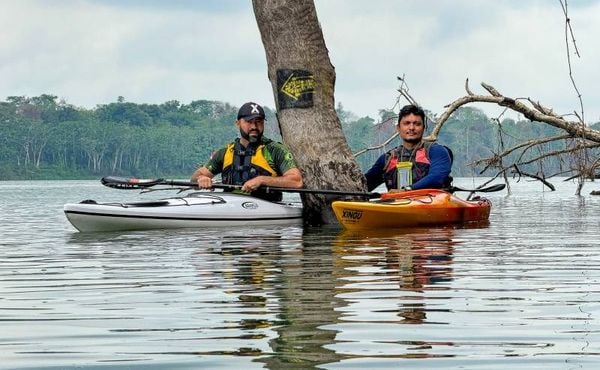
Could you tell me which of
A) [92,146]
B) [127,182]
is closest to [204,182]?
[127,182]

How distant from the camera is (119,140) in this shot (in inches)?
4857

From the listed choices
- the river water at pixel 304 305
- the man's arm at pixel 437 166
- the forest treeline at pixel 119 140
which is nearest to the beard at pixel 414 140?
the man's arm at pixel 437 166

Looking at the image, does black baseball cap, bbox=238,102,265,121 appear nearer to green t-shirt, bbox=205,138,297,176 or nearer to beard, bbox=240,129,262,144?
beard, bbox=240,129,262,144

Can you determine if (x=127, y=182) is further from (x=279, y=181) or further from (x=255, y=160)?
(x=279, y=181)

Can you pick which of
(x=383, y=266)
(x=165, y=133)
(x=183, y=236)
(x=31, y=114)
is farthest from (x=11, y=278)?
(x=31, y=114)

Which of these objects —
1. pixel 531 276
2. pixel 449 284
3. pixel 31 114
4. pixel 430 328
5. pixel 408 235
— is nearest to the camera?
pixel 430 328

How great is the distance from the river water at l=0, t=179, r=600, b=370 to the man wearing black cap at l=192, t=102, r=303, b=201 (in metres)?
2.67

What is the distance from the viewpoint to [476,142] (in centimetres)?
12862

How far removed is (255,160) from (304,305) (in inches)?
314

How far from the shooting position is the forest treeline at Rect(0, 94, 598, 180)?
120 m

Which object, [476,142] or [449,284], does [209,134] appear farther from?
[449,284]

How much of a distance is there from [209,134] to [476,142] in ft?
91.7

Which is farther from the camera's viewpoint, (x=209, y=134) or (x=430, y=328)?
(x=209, y=134)

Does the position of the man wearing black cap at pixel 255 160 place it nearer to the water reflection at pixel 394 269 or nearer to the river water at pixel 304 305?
the water reflection at pixel 394 269
